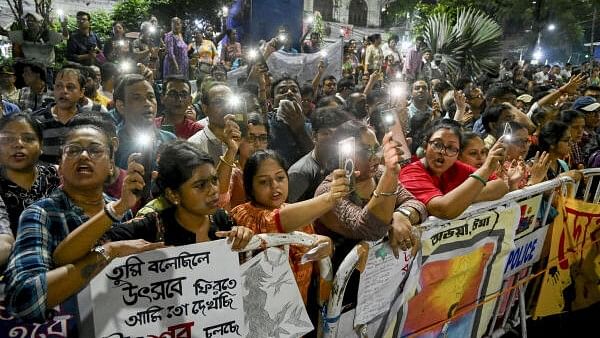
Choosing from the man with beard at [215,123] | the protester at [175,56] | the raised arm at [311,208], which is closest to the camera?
the raised arm at [311,208]

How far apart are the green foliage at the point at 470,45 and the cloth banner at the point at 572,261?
8.34 m

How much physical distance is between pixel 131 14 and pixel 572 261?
15340mm

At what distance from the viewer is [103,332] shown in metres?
2.05

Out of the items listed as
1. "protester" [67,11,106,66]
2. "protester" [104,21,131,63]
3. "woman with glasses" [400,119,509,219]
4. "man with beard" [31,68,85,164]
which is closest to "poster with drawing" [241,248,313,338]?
"woman with glasses" [400,119,509,219]

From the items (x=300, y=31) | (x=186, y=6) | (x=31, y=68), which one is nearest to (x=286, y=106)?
(x=31, y=68)

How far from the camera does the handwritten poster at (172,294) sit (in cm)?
204

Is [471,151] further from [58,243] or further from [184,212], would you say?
[58,243]

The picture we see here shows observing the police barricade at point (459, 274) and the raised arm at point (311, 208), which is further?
the police barricade at point (459, 274)

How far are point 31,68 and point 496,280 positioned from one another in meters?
5.64

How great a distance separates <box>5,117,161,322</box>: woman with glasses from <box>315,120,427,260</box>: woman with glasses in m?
1.06

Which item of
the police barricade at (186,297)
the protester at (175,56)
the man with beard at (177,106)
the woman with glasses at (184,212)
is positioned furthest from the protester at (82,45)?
the police barricade at (186,297)

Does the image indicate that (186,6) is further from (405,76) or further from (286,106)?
(286,106)

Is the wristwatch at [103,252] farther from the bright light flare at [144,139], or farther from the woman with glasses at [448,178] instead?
the woman with glasses at [448,178]

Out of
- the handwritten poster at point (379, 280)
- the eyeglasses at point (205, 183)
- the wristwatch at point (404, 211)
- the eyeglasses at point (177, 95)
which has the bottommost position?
the handwritten poster at point (379, 280)
